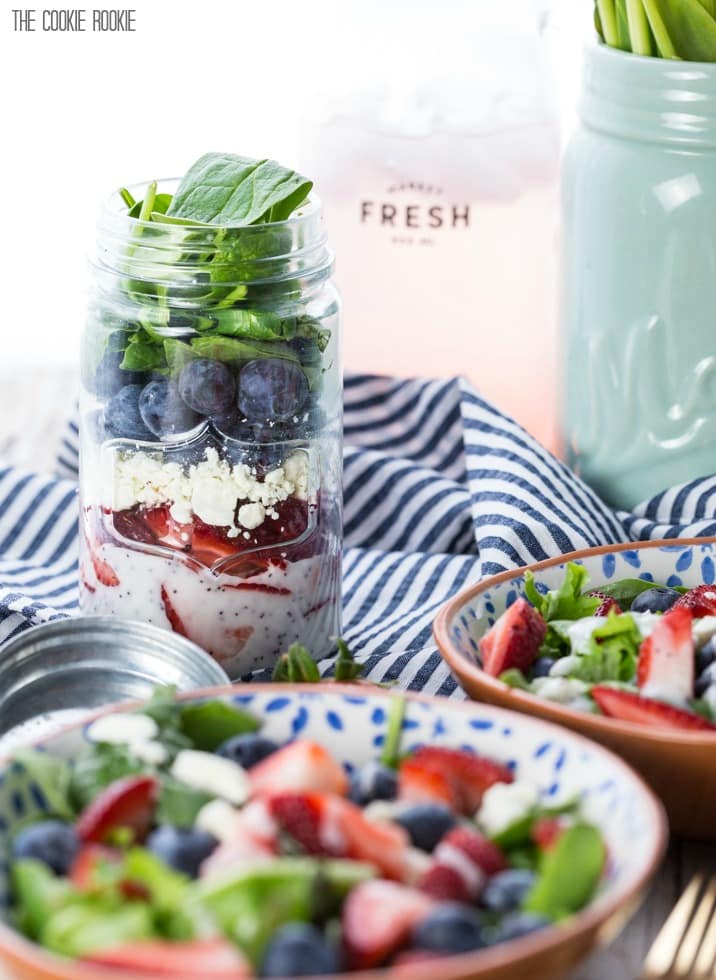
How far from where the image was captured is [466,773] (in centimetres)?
63

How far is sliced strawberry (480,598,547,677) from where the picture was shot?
75cm

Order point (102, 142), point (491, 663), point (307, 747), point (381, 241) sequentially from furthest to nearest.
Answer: point (102, 142) → point (381, 241) → point (491, 663) → point (307, 747)

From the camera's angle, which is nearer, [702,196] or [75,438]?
[702,196]

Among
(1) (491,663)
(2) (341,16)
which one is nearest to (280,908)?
(1) (491,663)

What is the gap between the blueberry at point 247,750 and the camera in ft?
2.11

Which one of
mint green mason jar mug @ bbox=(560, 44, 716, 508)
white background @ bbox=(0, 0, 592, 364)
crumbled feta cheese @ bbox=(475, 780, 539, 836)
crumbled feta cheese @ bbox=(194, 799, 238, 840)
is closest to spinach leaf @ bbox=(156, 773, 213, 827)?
crumbled feta cheese @ bbox=(194, 799, 238, 840)

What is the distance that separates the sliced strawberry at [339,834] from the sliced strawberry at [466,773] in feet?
0.22

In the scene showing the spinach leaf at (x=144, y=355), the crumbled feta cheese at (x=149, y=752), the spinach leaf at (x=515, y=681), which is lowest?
the spinach leaf at (x=515, y=681)

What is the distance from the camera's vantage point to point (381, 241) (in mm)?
1265

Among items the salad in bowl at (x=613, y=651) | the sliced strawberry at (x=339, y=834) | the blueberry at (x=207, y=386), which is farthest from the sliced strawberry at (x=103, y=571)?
the sliced strawberry at (x=339, y=834)

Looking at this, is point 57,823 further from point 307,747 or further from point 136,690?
point 136,690

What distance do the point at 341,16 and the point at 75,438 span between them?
1.38 feet

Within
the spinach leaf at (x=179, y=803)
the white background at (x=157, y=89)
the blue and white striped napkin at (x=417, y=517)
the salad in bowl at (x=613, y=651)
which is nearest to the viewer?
the spinach leaf at (x=179, y=803)

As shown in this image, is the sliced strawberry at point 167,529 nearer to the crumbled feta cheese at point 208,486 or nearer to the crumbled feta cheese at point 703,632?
the crumbled feta cheese at point 208,486
